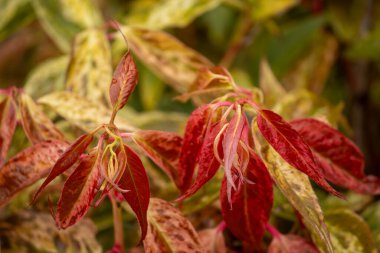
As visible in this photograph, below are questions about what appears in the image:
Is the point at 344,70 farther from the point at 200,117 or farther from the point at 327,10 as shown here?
the point at 200,117

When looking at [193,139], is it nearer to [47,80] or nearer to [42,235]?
[42,235]

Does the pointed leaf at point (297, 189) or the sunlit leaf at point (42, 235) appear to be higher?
the pointed leaf at point (297, 189)

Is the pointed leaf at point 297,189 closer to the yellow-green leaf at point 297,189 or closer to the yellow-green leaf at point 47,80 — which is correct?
the yellow-green leaf at point 297,189

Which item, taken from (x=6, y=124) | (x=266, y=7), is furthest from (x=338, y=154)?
(x=266, y=7)

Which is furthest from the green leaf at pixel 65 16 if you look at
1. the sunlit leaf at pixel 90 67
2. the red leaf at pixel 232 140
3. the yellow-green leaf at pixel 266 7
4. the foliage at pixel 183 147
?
the red leaf at pixel 232 140

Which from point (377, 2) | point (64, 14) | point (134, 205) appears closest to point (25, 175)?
point (134, 205)

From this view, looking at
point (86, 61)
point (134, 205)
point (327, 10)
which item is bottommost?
point (134, 205)

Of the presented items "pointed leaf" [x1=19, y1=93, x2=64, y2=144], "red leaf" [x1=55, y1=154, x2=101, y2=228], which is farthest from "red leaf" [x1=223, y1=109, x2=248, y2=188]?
"pointed leaf" [x1=19, y1=93, x2=64, y2=144]
